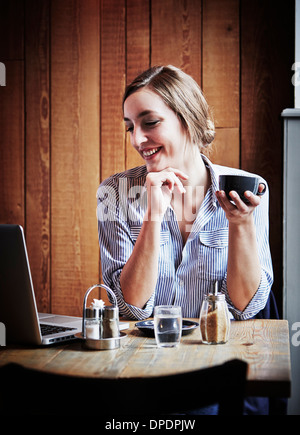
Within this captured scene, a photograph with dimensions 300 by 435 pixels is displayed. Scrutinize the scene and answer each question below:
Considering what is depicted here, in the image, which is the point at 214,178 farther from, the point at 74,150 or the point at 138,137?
the point at 74,150

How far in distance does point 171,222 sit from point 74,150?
0.95 metres

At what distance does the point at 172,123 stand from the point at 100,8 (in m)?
1.06

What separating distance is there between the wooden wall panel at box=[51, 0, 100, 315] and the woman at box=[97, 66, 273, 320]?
0.72m

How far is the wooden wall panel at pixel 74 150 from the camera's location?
99.3 inches

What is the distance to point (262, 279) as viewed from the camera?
5.11 ft

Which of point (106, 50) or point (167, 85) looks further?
point (106, 50)

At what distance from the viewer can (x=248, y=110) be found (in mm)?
2344

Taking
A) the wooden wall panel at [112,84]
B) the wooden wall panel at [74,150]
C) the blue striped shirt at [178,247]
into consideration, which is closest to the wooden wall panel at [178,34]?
the wooden wall panel at [112,84]

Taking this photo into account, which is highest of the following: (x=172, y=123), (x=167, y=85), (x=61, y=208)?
(x=167, y=85)

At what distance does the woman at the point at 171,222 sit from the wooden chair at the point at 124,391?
79 cm

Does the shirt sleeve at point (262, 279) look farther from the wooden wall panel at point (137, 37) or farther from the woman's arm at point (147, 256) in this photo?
the wooden wall panel at point (137, 37)
